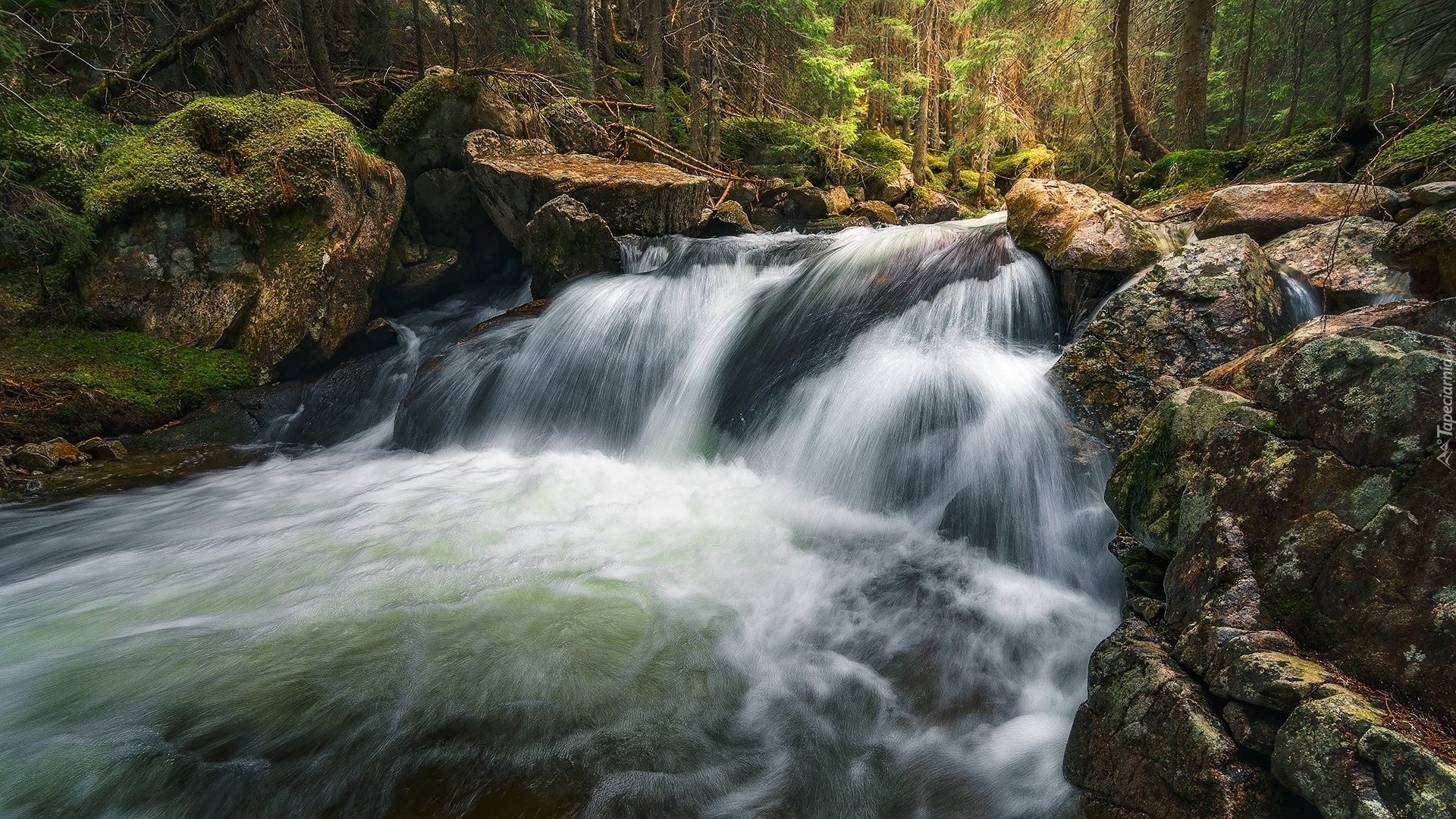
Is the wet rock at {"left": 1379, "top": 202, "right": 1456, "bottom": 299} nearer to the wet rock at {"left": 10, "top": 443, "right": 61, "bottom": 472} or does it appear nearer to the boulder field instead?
the boulder field

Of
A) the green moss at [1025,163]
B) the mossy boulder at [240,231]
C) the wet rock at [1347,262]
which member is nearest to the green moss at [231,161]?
the mossy boulder at [240,231]

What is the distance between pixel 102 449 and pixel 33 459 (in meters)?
0.48

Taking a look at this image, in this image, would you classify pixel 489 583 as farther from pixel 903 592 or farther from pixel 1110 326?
pixel 1110 326

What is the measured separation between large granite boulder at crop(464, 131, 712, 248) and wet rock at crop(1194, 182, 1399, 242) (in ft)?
21.9

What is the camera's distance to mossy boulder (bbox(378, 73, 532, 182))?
30.0ft

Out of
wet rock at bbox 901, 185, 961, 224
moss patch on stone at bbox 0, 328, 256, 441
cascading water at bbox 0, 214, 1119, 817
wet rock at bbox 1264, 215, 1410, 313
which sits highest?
wet rock at bbox 901, 185, 961, 224

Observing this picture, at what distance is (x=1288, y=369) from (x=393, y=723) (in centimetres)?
399

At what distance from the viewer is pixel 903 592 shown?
146 inches

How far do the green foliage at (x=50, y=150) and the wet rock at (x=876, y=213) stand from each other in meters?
12.3

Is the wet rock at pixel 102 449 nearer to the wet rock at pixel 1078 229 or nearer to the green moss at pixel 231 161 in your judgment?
the green moss at pixel 231 161

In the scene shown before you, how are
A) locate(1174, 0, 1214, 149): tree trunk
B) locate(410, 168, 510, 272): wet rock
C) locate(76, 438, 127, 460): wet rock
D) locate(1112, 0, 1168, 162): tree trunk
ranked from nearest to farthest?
locate(76, 438, 127, 460): wet rock → locate(1174, 0, 1214, 149): tree trunk → locate(1112, 0, 1168, 162): tree trunk → locate(410, 168, 510, 272): wet rock

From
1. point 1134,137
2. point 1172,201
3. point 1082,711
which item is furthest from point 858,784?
point 1134,137

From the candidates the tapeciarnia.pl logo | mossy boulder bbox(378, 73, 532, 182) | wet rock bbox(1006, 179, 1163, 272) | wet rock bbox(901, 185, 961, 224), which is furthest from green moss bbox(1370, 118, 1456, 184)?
wet rock bbox(901, 185, 961, 224)

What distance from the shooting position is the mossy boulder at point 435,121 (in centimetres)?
915
